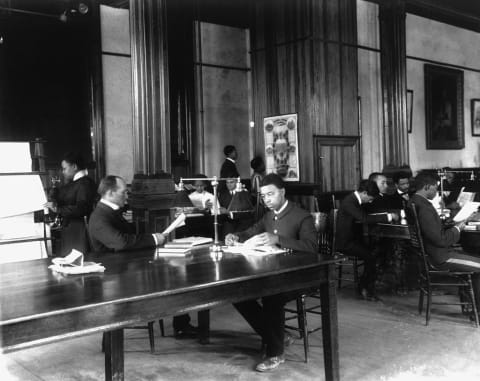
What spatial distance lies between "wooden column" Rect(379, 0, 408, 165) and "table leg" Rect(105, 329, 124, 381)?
27.4ft

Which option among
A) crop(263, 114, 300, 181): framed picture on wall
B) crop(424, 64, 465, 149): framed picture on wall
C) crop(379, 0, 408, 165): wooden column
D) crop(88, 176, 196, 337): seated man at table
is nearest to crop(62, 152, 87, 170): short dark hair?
crop(88, 176, 196, 337): seated man at table

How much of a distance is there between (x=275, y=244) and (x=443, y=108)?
10.7 metres

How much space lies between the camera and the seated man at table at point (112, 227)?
162 inches

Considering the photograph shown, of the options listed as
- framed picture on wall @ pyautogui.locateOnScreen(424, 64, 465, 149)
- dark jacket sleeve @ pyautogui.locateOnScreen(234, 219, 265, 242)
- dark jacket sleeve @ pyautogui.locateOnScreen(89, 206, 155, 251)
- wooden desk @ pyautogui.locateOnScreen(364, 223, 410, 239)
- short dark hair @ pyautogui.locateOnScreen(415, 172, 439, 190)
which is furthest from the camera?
framed picture on wall @ pyautogui.locateOnScreen(424, 64, 465, 149)

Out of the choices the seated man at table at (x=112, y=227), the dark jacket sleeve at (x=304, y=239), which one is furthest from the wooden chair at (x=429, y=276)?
the seated man at table at (x=112, y=227)

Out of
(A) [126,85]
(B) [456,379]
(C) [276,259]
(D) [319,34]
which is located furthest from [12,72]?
(B) [456,379]

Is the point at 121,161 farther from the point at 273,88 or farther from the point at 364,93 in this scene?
the point at 364,93

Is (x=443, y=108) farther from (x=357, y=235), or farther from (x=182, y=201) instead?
(x=182, y=201)

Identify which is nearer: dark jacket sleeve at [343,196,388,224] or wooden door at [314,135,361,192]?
dark jacket sleeve at [343,196,388,224]

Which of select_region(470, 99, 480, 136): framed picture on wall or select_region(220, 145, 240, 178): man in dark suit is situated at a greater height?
select_region(470, 99, 480, 136): framed picture on wall

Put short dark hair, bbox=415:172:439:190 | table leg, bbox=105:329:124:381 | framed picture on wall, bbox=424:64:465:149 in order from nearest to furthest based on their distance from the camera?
table leg, bbox=105:329:124:381, short dark hair, bbox=415:172:439:190, framed picture on wall, bbox=424:64:465:149

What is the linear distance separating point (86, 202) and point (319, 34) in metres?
5.31

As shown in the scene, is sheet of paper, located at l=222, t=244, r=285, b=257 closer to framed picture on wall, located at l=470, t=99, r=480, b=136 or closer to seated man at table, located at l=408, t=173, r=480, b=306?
seated man at table, located at l=408, t=173, r=480, b=306

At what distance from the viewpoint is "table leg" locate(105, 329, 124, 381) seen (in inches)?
132
